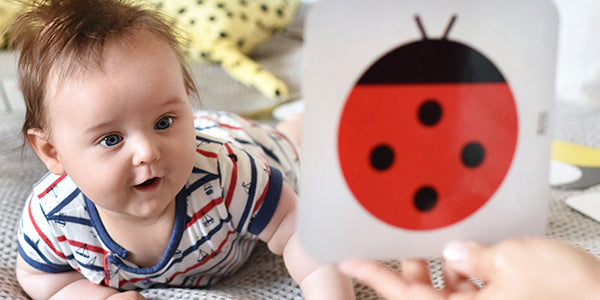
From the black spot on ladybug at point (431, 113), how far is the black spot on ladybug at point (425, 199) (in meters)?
0.05

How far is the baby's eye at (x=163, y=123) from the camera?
1.77 ft

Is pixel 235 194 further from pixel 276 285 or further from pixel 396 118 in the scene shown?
pixel 396 118

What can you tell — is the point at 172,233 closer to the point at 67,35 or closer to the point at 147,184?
the point at 147,184

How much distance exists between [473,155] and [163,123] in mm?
304

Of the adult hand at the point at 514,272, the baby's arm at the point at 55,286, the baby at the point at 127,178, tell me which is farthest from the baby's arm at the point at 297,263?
the baby's arm at the point at 55,286

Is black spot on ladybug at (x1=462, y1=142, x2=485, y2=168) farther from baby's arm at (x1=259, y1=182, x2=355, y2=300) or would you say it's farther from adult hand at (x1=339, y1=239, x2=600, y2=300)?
baby's arm at (x1=259, y1=182, x2=355, y2=300)

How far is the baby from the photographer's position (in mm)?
517

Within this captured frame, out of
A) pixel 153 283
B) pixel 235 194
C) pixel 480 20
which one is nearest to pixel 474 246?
pixel 480 20

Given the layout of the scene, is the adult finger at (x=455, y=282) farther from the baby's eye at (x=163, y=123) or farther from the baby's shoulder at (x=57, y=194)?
the baby's shoulder at (x=57, y=194)

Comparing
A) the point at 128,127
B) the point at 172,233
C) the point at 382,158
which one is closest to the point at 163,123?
the point at 128,127

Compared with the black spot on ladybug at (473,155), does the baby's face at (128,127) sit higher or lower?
lower

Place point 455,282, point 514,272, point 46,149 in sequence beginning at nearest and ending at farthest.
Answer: point 514,272 → point 455,282 → point 46,149

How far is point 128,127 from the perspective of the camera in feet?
1.69

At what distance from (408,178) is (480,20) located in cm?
12
